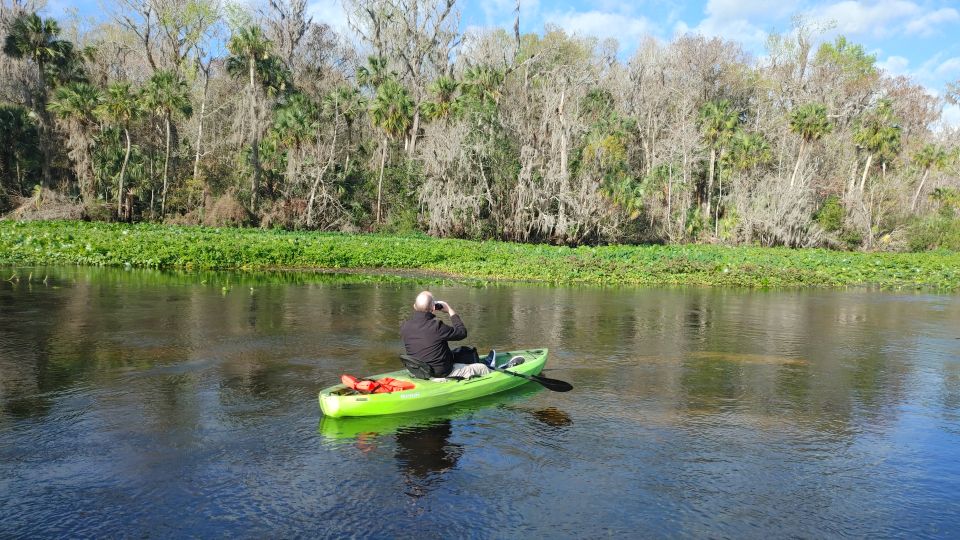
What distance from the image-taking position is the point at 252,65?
141 feet

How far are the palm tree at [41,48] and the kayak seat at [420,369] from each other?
40.6 meters

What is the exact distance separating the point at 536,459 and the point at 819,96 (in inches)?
2129

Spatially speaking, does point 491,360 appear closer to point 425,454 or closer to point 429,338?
point 429,338

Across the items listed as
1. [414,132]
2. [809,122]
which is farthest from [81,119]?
[809,122]

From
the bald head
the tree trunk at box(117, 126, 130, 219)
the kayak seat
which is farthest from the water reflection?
the tree trunk at box(117, 126, 130, 219)

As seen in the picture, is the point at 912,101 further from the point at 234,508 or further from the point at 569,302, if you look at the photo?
the point at 234,508

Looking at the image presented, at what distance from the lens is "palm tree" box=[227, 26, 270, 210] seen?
42.0 meters

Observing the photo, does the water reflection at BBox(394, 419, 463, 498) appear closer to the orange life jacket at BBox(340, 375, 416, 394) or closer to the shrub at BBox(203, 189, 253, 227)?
the orange life jacket at BBox(340, 375, 416, 394)

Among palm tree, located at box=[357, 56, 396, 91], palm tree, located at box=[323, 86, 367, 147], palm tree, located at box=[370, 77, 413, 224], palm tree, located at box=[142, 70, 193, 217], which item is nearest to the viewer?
palm tree, located at box=[142, 70, 193, 217]

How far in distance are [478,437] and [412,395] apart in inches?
40.7

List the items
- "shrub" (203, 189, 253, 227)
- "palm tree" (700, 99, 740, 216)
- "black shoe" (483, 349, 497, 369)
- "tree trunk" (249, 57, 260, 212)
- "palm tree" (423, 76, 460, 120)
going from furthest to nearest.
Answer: "palm tree" (700, 99, 740, 216) → "palm tree" (423, 76, 460, 120) → "tree trunk" (249, 57, 260, 212) → "shrub" (203, 189, 253, 227) → "black shoe" (483, 349, 497, 369)

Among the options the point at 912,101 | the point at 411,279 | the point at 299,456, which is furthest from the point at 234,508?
the point at 912,101

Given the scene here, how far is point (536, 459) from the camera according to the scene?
25.0 ft

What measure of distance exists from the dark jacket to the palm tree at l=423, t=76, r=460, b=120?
1400 inches
